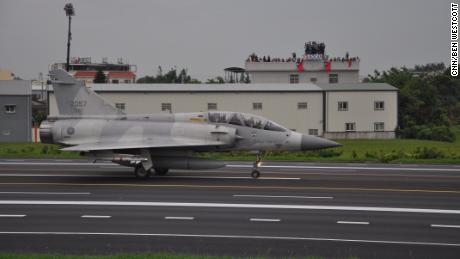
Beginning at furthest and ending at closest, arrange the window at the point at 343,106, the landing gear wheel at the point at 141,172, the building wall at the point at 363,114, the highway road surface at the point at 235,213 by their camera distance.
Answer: the window at the point at 343,106
the building wall at the point at 363,114
the landing gear wheel at the point at 141,172
the highway road surface at the point at 235,213

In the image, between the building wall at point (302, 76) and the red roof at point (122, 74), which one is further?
the red roof at point (122, 74)

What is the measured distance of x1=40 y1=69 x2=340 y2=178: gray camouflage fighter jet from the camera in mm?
23516

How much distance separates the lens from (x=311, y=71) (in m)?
84.7

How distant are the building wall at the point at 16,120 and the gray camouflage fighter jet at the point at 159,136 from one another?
33248 millimetres

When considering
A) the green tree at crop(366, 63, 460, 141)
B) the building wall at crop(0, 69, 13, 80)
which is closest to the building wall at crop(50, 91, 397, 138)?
the green tree at crop(366, 63, 460, 141)

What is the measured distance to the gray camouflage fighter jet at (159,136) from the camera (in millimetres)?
23516

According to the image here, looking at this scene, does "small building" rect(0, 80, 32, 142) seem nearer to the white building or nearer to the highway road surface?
the white building

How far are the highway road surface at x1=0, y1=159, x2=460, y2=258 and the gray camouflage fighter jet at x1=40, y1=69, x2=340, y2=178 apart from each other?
0.85 m

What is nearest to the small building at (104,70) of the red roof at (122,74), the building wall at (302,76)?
the red roof at (122,74)

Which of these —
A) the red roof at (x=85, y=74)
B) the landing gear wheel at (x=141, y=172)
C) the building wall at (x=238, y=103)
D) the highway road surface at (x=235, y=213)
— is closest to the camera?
the highway road surface at (x=235, y=213)

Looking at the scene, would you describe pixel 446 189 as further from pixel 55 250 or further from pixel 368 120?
pixel 368 120

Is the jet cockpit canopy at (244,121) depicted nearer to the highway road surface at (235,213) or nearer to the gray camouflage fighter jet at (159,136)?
the gray camouflage fighter jet at (159,136)

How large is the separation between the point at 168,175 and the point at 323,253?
46.5 ft

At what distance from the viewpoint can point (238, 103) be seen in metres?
53.6
